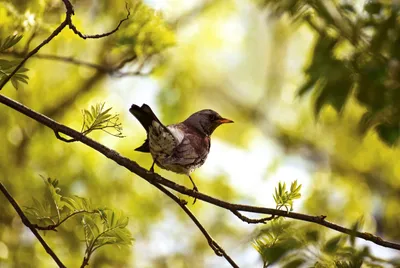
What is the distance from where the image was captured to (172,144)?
12.5 feet

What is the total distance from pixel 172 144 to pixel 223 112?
535 cm

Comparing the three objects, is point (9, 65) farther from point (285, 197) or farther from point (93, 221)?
point (285, 197)

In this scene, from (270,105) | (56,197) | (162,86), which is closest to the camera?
(56,197)

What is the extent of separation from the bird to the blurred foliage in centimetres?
53

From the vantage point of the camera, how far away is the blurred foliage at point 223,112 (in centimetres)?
204

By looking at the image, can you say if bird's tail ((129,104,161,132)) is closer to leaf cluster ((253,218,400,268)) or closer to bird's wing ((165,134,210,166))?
bird's wing ((165,134,210,166))

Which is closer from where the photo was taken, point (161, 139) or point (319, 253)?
point (319, 253)

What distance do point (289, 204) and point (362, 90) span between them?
911mm

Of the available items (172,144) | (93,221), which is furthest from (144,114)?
(93,221)

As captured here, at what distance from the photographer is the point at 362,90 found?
1.95m

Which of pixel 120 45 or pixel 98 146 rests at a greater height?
pixel 120 45

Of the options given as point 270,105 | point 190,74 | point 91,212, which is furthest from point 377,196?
point 91,212

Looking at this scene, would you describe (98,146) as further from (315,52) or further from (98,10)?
(98,10)

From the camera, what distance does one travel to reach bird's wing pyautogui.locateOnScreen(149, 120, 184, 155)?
3682 millimetres
